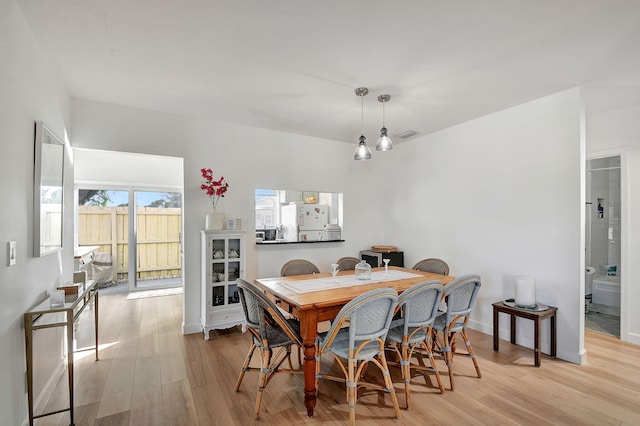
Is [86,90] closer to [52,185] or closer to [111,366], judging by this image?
[52,185]

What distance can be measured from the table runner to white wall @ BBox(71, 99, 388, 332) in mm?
1442

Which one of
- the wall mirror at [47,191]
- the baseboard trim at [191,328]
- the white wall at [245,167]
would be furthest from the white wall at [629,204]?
the wall mirror at [47,191]

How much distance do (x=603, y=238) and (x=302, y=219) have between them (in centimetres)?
487

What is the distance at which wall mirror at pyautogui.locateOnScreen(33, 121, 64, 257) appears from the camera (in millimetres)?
2021

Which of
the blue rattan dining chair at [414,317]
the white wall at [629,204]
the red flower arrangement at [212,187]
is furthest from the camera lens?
the red flower arrangement at [212,187]

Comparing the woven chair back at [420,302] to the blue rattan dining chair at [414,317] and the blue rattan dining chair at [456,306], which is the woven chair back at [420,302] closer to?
the blue rattan dining chair at [414,317]

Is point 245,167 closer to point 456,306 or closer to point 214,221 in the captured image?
point 214,221

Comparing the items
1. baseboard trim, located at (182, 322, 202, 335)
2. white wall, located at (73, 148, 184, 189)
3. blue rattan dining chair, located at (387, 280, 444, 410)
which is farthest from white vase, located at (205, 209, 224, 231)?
blue rattan dining chair, located at (387, 280, 444, 410)

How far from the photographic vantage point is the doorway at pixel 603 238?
4.48 m

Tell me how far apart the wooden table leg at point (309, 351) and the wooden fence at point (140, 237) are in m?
4.64

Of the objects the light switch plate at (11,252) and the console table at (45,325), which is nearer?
the light switch plate at (11,252)

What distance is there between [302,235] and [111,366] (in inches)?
106

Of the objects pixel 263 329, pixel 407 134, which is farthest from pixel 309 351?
pixel 407 134

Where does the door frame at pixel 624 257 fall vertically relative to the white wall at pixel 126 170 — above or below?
below
